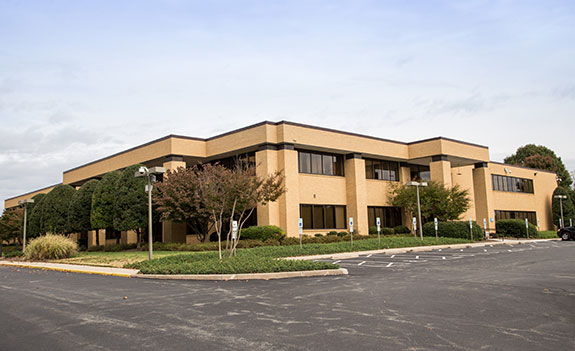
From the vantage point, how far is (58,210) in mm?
38312

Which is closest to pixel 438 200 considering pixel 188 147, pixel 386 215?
pixel 386 215

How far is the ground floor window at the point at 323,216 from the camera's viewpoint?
33537mm

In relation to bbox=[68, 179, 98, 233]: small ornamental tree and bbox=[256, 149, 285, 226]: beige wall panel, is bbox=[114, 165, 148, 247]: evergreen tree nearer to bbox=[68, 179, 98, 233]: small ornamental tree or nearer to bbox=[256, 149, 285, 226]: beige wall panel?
bbox=[68, 179, 98, 233]: small ornamental tree

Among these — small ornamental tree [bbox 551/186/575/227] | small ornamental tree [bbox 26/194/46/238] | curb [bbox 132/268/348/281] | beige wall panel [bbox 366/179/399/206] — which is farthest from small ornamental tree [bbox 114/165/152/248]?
small ornamental tree [bbox 551/186/575/227]

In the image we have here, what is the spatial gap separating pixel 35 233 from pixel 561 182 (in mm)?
73413

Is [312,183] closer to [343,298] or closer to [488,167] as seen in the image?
[488,167]

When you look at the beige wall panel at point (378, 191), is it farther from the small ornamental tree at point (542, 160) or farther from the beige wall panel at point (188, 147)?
the small ornamental tree at point (542, 160)

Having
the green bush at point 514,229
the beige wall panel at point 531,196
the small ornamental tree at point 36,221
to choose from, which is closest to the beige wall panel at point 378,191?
the green bush at point 514,229

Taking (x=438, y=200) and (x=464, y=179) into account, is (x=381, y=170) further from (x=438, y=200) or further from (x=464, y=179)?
(x=464, y=179)

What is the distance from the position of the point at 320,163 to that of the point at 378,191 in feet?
21.8

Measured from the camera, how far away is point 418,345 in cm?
634

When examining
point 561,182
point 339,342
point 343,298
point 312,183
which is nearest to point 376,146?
point 312,183

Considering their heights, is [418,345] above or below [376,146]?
below

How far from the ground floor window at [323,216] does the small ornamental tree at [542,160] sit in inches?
2014
